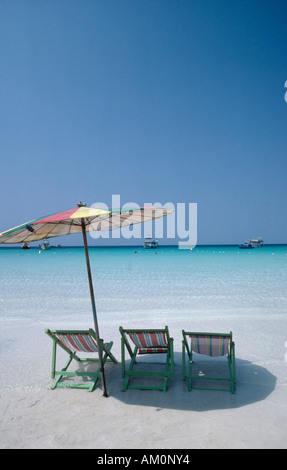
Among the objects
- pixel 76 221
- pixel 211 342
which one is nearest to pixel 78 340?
pixel 76 221

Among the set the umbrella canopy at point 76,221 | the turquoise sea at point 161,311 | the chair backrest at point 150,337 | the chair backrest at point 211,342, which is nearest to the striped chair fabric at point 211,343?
the chair backrest at point 211,342

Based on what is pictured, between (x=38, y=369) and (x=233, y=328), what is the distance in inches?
196

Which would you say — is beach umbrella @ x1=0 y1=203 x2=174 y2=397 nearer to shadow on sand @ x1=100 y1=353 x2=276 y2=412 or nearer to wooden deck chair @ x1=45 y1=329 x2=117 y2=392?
wooden deck chair @ x1=45 y1=329 x2=117 y2=392

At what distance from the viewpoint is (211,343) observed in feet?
13.0

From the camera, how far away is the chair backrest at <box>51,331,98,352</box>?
393cm

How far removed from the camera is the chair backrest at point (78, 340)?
3.93 metres

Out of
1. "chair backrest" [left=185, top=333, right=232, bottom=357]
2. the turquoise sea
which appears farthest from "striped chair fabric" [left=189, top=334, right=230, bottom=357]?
the turquoise sea

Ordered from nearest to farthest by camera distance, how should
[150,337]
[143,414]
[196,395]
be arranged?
[143,414] → [196,395] → [150,337]

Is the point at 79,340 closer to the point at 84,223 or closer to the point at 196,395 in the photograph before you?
the point at 84,223

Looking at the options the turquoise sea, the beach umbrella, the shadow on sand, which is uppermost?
the beach umbrella

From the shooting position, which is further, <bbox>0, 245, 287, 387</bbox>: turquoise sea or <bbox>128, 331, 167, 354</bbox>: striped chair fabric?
<bbox>0, 245, 287, 387</bbox>: turquoise sea

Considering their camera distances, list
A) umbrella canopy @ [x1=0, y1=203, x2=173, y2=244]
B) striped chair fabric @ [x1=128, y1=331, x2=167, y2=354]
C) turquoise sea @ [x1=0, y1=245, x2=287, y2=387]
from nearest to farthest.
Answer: umbrella canopy @ [x1=0, y1=203, x2=173, y2=244]
striped chair fabric @ [x1=128, y1=331, x2=167, y2=354]
turquoise sea @ [x1=0, y1=245, x2=287, y2=387]

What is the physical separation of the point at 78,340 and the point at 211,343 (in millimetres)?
1955
